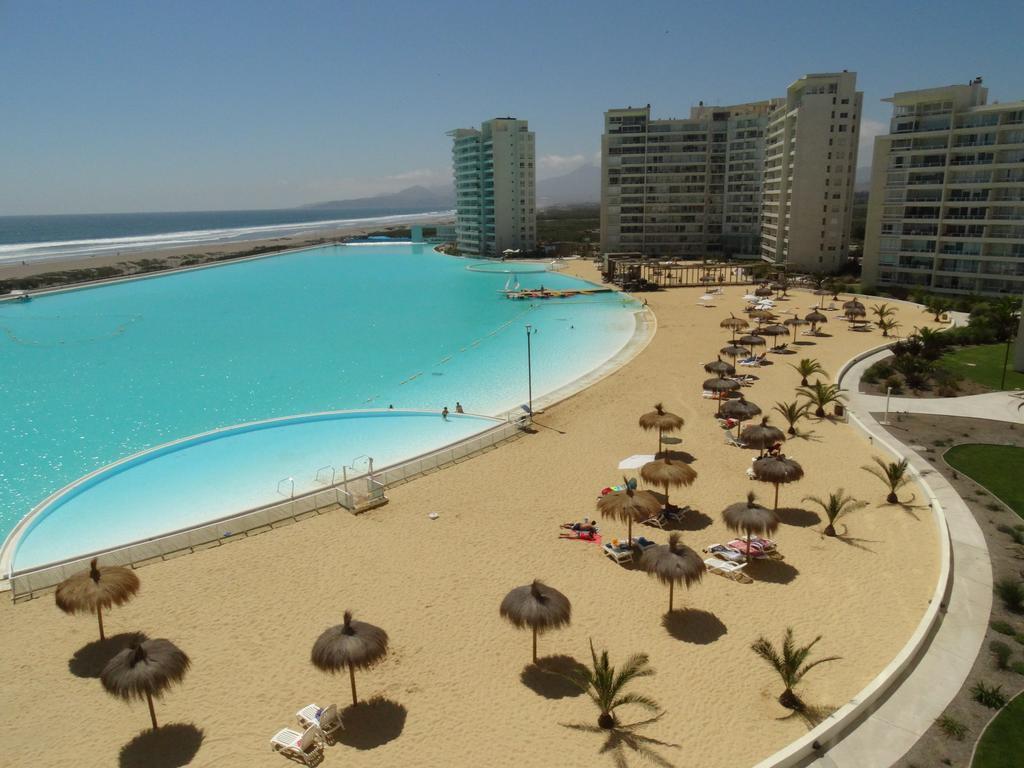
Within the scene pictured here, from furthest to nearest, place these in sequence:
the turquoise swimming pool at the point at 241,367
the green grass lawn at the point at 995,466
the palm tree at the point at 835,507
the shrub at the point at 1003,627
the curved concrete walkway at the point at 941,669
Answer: the turquoise swimming pool at the point at 241,367
the green grass lawn at the point at 995,466
the palm tree at the point at 835,507
the shrub at the point at 1003,627
the curved concrete walkway at the point at 941,669

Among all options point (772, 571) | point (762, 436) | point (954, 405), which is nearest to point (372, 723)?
point (772, 571)

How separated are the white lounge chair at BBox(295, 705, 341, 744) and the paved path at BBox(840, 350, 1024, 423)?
73.8ft

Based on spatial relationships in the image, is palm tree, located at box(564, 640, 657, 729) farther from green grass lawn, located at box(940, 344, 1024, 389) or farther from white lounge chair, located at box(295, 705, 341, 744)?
green grass lawn, located at box(940, 344, 1024, 389)

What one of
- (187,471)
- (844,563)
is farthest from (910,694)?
(187,471)

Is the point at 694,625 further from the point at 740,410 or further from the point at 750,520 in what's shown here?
the point at 740,410

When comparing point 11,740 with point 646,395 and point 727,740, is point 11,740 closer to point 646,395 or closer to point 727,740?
point 727,740

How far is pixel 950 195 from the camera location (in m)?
49.2

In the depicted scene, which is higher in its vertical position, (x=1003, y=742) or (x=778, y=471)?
(x=778, y=471)

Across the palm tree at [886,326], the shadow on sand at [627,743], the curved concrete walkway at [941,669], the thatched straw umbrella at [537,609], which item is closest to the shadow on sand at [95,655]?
the thatched straw umbrella at [537,609]

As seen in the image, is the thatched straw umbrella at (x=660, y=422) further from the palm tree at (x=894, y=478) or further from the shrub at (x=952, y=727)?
the shrub at (x=952, y=727)

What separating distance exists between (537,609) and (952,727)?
6.80m

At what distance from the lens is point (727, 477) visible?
66.5ft

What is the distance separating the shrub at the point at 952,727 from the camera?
9977mm

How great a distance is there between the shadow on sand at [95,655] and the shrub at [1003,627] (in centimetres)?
1651
